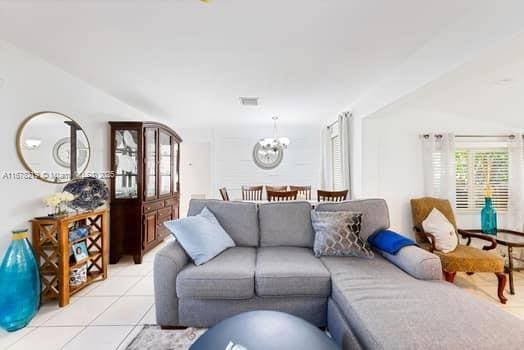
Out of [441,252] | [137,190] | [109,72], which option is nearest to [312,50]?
[109,72]

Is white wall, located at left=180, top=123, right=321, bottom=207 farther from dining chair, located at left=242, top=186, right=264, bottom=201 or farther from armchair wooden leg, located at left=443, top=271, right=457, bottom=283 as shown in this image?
armchair wooden leg, located at left=443, top=271, right=457, bottom=283

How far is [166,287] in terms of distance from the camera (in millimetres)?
1925

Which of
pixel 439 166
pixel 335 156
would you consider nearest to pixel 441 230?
pixel 439 166

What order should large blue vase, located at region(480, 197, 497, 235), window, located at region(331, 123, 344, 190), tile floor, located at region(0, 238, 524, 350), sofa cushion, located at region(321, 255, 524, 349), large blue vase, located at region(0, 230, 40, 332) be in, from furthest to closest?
window, located at region(331, 123, 344, 190) < large blue vase, located at region(480, 197, 497, 235) < large blue vase, located at region(0, 230, 40, 332) < tile floor, located at region(0, 238, 524, 350) < sofa cushion, located at region(321, 255, 524, 349)

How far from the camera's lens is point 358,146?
370 cm

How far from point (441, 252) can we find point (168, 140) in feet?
13.6

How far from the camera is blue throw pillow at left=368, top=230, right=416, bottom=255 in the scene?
2.12 m

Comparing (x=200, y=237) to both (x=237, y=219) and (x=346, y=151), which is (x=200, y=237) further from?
(x=346, y=151)

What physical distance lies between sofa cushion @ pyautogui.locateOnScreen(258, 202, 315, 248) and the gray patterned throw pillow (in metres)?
0.18

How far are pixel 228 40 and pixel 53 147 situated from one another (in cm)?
217

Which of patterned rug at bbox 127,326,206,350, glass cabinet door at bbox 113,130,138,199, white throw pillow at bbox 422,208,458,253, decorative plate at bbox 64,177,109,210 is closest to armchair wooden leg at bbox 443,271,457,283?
white throw pillow at bbox 422,208,458,253

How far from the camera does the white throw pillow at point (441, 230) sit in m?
2.65

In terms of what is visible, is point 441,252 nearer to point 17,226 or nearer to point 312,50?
point 312,50

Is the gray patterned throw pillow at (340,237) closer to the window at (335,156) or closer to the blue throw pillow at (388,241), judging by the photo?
the blue throw pillow at (388,241)
